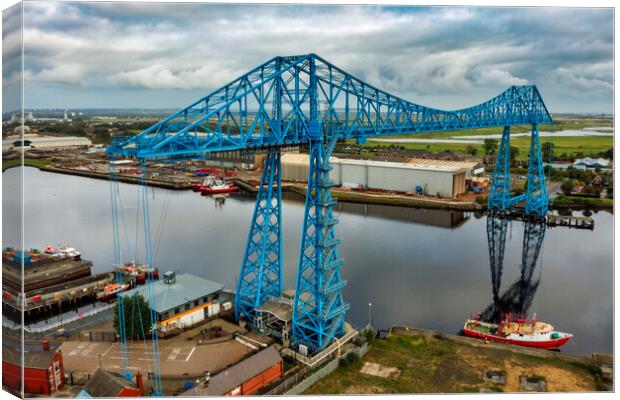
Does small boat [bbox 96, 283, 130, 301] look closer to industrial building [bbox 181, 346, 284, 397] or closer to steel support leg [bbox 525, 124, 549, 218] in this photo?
industrial building [bbox 181, 346, 284, 397]

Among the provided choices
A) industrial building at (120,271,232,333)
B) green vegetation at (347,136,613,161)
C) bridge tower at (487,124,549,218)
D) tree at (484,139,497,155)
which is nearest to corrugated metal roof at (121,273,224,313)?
industrial building at (120,271,232,333)

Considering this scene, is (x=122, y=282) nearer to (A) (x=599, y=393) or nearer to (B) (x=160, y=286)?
(B) (x=160, y=286)

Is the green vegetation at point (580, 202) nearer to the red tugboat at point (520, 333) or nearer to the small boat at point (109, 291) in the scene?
the red tugboat at point (520, 333)

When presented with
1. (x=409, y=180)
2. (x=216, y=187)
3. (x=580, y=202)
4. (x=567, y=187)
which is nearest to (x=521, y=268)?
(x=580, y=202)

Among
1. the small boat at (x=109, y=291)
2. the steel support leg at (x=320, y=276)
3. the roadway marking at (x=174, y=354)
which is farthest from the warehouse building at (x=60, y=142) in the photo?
the steel support leg at (x=320, y=276)

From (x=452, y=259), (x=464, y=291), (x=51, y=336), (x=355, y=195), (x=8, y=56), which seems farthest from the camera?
(x=355, y=195)

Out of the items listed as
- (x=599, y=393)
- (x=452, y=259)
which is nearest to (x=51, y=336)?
(x=599, y=393)
